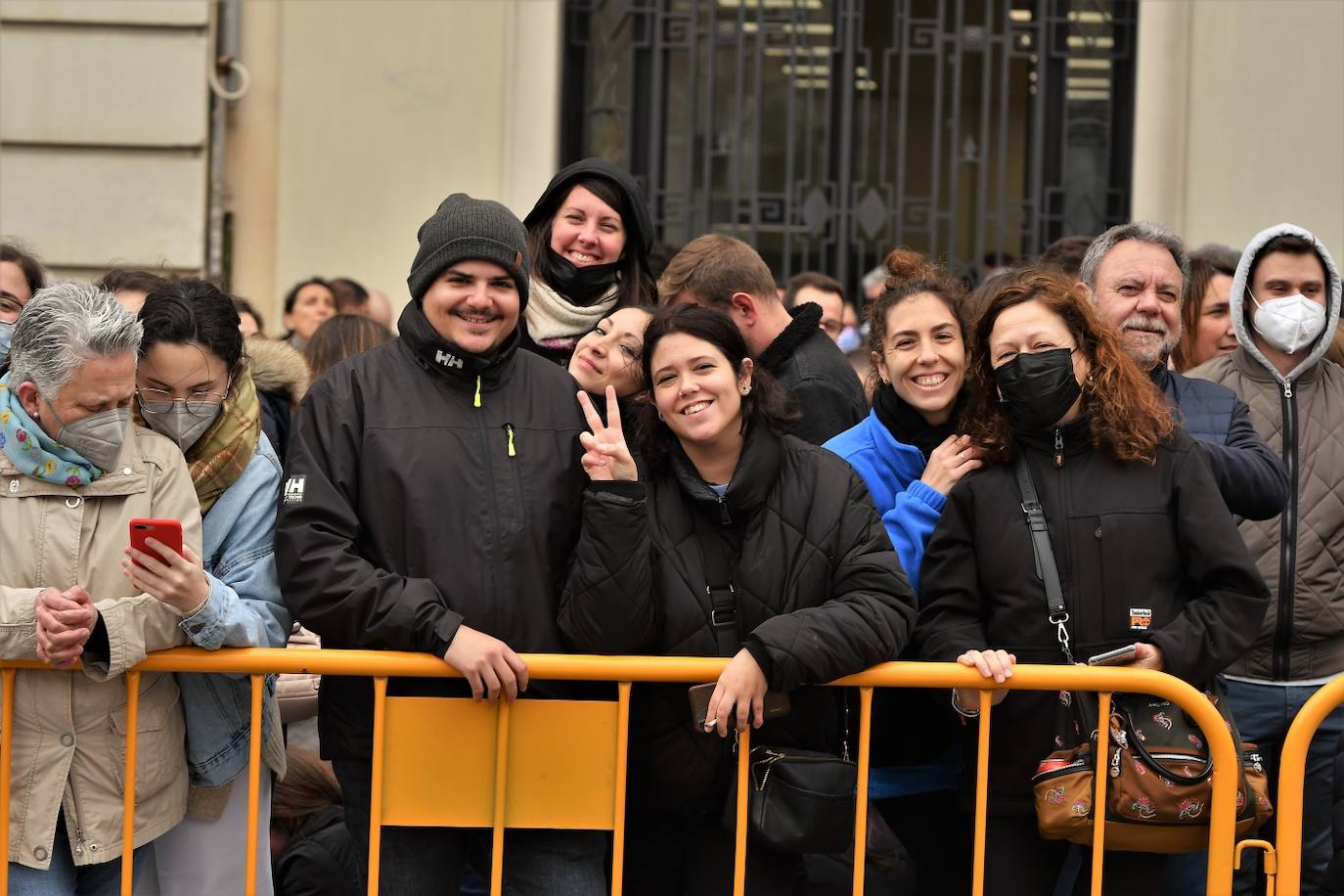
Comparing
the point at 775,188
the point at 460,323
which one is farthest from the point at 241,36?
the point at 460,323

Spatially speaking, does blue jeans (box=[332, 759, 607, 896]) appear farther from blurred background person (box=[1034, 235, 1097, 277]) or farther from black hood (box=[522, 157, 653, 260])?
blurred background person (box=[1034, 235, 1097, 277])

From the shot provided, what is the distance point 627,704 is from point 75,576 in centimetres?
115

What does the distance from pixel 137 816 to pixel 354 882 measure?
96cm

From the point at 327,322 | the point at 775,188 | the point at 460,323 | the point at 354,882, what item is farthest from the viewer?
the point at 775,188

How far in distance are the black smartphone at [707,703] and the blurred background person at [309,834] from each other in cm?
112

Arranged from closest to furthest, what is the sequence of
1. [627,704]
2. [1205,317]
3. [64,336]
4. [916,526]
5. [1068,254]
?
[64,336]
[627,704]
[916,526]
[1068,254]
[1205,317]

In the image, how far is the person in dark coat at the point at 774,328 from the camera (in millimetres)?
4312

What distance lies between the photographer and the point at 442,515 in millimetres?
3342

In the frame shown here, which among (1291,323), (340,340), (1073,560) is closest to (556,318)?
(340,340)

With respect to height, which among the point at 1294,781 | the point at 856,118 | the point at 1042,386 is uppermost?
the point at 856,118

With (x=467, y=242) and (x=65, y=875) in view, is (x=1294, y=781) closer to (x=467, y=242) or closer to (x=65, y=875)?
(x=467, y=242)

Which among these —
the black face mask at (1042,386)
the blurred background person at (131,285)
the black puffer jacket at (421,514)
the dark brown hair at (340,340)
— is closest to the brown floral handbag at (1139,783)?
the black face mask at (1042,386)

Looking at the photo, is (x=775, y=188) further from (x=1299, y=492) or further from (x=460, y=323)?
(x=460, y=323)

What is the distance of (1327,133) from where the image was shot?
7.61 meters
